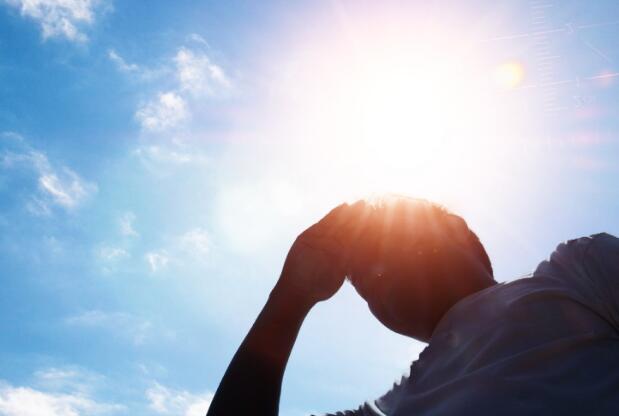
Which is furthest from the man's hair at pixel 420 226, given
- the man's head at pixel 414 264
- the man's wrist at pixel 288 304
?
the man's wrist at pixel 288 304

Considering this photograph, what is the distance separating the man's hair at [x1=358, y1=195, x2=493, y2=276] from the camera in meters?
2.06

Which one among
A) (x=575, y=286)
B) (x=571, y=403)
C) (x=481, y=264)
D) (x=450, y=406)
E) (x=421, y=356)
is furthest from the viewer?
(x=481, y=264)

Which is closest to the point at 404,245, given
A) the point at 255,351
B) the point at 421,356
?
the point at 421,356

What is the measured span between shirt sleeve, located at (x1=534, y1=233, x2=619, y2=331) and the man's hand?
95cm

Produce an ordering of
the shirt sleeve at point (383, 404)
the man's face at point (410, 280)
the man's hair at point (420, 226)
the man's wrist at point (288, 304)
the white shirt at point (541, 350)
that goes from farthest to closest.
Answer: the man's wrist at point (288, 304), the man's hair at point (420, 226), the man's face at point (410, 280), the shirt sleeve at point (383, 404), the white shirt at point (541, 350)

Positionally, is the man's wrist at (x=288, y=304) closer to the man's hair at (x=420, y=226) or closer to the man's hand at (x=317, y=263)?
the man's hand at (x=317, y=263)

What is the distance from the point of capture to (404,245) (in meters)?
2.07

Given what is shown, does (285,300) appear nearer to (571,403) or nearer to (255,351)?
(255,351)

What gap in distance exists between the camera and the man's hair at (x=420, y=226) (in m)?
2.06

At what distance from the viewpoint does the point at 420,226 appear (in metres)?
2.12

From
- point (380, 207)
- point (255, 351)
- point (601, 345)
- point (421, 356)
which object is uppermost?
point (380, 207)

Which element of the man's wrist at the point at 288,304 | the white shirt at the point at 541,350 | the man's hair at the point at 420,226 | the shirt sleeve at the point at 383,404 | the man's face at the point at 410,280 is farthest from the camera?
the man's wrist at the point at 288,304

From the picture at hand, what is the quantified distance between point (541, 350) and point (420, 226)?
91cm

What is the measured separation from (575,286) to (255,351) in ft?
4.10
